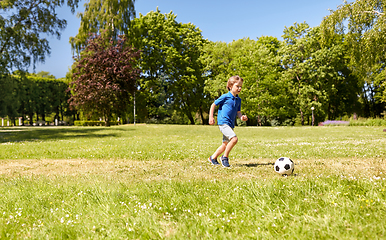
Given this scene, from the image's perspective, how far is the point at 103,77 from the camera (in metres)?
30.0

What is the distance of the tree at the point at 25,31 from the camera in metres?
20.0

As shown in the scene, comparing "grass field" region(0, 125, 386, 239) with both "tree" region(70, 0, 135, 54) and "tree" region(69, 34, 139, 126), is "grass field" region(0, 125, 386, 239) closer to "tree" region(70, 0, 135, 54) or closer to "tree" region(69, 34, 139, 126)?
"tree" region(69, 34, 139, 126)

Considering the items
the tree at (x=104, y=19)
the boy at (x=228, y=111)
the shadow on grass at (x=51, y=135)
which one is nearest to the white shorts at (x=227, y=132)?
the boy at (x=228, y=111)

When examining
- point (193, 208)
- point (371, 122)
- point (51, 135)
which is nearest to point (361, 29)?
point (193, 208)

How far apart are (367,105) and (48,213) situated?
6000cm

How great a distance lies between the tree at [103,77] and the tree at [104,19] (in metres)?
3.13

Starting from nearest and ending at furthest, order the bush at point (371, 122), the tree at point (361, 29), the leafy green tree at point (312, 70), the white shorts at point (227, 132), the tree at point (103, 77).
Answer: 1. the white shorts at point (227, 132)
2. the tree at point (361, 29)
3. the tree at point (103, 77)
4. the bush at point (371, 122)
5. the leafy green tree at point (312, 70)

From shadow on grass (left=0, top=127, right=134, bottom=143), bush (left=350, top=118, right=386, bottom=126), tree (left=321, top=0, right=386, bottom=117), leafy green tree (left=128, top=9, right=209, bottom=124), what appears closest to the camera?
tree (left=321, top=0, right=386, bottom=117)

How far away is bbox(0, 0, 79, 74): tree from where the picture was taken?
20016 millimetres

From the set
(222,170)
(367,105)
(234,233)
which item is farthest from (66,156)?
(367,105)

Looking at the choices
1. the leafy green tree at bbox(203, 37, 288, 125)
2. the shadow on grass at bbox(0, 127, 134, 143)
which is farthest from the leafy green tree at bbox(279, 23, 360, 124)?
the shadow on grass at bbox(0, 127, 134, 143)

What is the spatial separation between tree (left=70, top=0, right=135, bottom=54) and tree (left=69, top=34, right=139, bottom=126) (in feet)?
10.3

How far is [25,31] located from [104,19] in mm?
14528

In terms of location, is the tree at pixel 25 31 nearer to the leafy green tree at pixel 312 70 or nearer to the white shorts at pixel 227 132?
the white shorts at pixel 227 132
